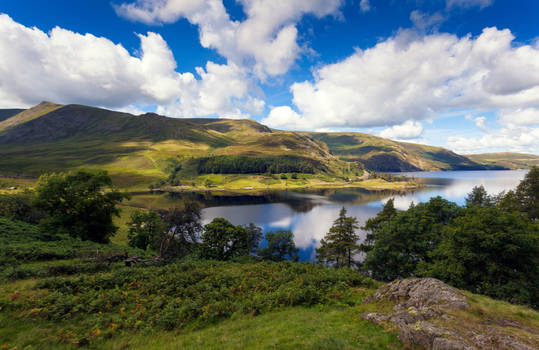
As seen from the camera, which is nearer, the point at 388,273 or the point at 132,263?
the point at 132,263

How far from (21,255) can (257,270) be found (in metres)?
24.2

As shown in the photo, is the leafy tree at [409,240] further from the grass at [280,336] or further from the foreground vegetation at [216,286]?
the grass at [280,336]

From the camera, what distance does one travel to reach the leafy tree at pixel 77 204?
34.8 m

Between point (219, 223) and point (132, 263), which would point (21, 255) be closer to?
point (132, 263)

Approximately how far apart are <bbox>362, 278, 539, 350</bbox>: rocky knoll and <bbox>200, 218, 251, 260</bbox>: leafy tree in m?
33.4

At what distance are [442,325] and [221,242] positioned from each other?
38.0m

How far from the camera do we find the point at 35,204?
34.8 m

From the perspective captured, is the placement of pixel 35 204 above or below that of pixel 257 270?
above

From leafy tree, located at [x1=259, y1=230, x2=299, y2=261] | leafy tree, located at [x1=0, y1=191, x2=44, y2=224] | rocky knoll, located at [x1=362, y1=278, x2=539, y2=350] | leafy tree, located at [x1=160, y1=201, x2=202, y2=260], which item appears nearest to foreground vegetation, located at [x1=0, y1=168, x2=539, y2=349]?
leafy tree, located at [x1=160, y1=201, x2=202, y2=260]

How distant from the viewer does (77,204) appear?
115 ft

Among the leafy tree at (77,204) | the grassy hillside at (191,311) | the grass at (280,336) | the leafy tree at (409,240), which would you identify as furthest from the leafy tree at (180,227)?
the leafy tree at (409,240)

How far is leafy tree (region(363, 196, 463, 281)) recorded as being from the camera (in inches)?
1282

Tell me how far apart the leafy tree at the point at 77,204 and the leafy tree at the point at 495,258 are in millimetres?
50943

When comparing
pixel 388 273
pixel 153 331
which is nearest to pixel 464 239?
pixel 388 273
